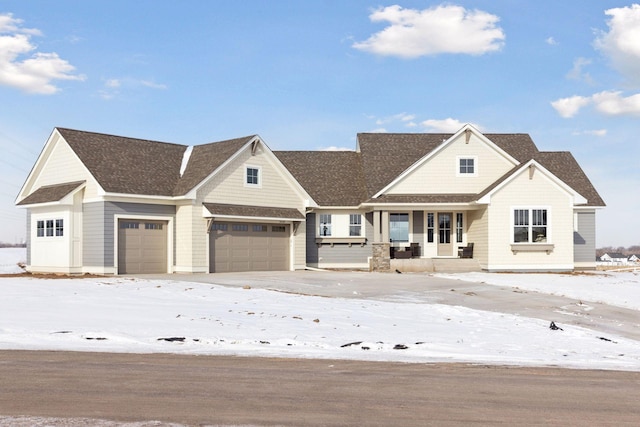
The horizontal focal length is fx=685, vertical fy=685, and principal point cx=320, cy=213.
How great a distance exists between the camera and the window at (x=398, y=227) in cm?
3356

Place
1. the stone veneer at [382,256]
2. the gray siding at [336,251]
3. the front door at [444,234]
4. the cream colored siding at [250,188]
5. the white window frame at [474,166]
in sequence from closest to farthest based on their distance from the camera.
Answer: the cream colored siding at [250,188], the stone veneer at [382,256], the white window frame at [474,166], the front door at [444,234], the gray siding at [336,251]

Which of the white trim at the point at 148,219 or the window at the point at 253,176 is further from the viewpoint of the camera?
the window at the point at 253,176

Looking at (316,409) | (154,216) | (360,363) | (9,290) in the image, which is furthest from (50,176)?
(316,409)

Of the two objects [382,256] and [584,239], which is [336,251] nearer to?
[382,256]

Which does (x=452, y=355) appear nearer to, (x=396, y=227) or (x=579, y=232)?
(x=396, y=227)

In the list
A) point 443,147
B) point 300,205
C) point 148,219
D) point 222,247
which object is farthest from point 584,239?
point 148,219

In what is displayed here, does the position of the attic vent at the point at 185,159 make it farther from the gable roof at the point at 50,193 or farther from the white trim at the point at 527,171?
the white trim at the point at 527,171

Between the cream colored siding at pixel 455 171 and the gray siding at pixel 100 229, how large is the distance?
42.1ft

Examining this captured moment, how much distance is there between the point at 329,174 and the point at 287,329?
23.1 meters

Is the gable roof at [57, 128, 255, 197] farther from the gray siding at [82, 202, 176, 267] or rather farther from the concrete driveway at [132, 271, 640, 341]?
the concrete driveway at [132, 271, 640, 341]

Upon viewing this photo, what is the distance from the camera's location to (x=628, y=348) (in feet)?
41.1

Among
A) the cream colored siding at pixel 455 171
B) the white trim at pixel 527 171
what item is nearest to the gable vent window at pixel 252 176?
the cream colored siding at pixel 455 171

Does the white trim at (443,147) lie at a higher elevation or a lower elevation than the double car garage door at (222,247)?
higher

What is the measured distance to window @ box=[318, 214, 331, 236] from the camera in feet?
112
